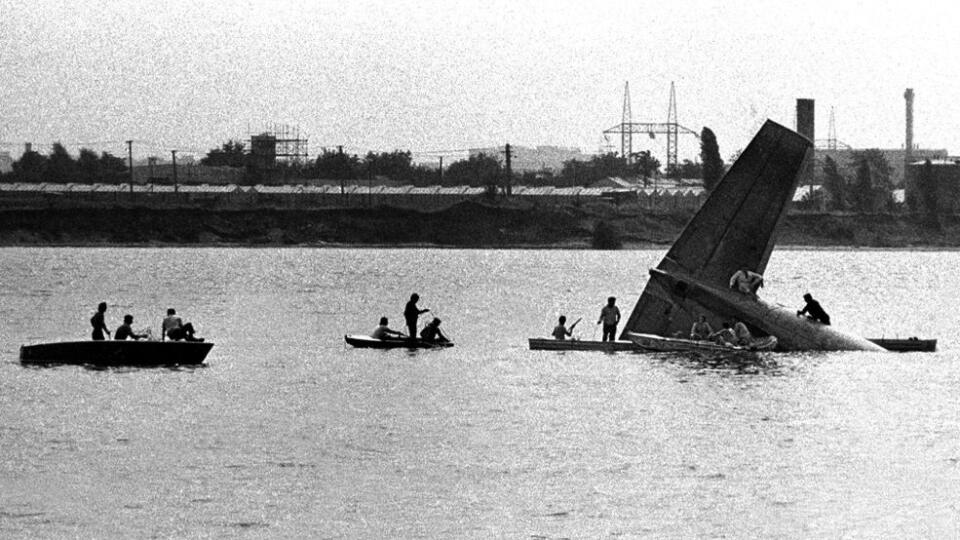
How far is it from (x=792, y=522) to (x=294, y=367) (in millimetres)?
29628

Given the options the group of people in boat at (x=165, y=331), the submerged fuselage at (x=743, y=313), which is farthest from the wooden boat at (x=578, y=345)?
the group of people in boat at (x=165, y=331)

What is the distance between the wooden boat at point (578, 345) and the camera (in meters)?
56.7

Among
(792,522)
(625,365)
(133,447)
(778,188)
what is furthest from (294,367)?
(792,522)

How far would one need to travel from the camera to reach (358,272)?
15988 centimetres

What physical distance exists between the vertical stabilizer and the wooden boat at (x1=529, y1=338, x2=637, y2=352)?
81 centimetres

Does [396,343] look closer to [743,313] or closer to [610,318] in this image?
[610,318]

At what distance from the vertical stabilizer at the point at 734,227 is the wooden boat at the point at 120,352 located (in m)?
13.1

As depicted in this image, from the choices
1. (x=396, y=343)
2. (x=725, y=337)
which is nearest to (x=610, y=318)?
(x=725, y=337)

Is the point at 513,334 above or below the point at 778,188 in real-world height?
below

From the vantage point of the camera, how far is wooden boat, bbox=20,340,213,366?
2114 inches

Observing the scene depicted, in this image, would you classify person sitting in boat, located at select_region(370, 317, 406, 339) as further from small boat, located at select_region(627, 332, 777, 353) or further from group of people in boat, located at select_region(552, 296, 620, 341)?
small boat, located at select_region(627, 332, 777, 353)

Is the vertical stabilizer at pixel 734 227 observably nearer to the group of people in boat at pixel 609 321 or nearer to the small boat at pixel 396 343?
the group of people in boat at pixel 609 321

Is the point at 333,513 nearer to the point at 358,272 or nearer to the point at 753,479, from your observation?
the point at 753,479

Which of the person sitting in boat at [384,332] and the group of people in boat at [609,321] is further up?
the group of people in boat at [609,321]
